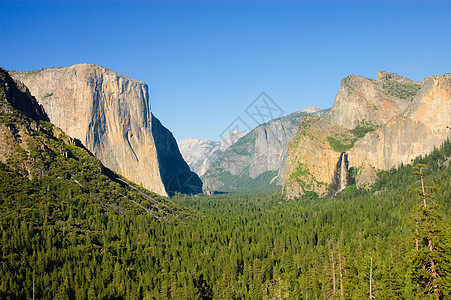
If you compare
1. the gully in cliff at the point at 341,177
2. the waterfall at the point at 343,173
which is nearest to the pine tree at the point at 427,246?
the gully in cliff at the point at 341,177

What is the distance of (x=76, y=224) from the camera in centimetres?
10038

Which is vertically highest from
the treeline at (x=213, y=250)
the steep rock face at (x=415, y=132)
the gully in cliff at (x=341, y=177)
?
the steep rock face at (x=415, y=132)

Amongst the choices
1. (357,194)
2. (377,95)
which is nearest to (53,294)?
(357,194)

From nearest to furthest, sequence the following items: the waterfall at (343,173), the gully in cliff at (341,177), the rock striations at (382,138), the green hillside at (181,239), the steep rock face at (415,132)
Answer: the green hillside at (181,239) < the steep rock face at (415,132) < the rock striations at (382,138) < the gully in cliff at (341,177) < the waterfall at (343,173)

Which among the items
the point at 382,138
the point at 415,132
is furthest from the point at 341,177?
the point at 415,132

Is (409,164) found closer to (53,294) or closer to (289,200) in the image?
(289,200)

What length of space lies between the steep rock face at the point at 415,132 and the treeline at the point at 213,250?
12426 mm

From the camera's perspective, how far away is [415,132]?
15700 cm

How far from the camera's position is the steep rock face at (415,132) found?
150750 millimetres

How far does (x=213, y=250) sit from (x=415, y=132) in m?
91.6

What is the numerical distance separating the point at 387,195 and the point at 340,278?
8000 centimetres

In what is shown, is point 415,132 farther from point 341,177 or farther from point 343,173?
point 341,177

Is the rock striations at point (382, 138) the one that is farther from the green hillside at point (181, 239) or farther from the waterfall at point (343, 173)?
the green hillside at point (181, 239)

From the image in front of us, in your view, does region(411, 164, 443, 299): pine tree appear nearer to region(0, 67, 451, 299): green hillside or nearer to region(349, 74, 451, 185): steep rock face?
region(0, 67, 451, 299): green hillside
